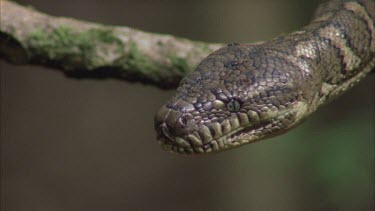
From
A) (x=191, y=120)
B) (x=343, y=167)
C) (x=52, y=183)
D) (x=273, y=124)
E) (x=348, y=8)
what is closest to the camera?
(x=191, y=120)

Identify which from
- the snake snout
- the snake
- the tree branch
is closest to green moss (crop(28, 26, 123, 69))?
the tree branch

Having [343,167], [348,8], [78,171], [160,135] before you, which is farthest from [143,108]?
[160,135]

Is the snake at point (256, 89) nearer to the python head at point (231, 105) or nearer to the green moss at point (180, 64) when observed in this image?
the python head at point (231, 105)

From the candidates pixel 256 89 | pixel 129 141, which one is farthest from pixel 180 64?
pixel 129 141

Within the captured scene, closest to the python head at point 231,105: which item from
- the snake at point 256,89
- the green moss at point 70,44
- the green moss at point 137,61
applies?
the snake at point 256,89

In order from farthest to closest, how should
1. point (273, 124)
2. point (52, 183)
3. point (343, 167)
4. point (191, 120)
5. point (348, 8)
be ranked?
point (52, 183) < point (343, 167) < point (348, 8) < point (273, 124) < point (191, 120)

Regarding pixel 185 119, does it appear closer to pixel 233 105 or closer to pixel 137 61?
pixel 233 105

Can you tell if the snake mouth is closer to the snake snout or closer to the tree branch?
the snake snout

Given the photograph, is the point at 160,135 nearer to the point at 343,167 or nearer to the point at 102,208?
the point at 343,167
